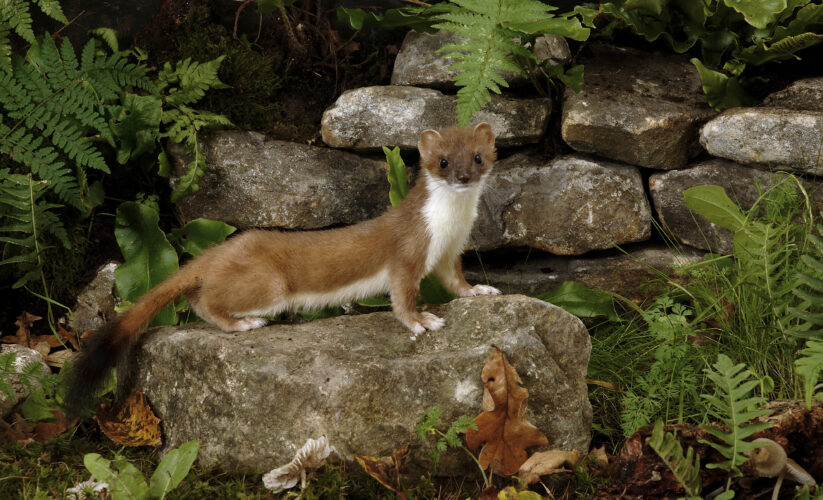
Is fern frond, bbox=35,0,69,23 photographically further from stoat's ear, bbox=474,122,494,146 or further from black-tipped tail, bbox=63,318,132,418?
stoat's ear, bbox=474,122,494,146

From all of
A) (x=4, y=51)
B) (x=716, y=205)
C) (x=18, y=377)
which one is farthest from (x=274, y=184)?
(x=716, y=205)

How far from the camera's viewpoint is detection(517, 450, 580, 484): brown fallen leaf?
3750mm

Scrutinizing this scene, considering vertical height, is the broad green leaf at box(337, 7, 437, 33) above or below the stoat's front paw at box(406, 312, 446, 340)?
above

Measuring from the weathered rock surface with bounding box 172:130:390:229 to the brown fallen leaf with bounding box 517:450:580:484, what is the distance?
8.08ft

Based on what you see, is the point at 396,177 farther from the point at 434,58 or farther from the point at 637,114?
the point at 637,114

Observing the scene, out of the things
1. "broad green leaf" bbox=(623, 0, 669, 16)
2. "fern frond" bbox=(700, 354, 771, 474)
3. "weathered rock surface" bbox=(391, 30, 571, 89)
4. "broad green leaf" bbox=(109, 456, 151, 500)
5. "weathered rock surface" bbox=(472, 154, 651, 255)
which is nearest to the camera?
"fern frond" bbox=(700, 354, 771, 474)


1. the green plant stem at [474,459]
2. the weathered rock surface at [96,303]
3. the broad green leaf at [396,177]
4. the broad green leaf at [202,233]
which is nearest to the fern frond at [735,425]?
the green plant stem at [474,459]

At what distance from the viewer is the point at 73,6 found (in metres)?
5.43

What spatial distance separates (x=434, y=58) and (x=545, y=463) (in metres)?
3.01

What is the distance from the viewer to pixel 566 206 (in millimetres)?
5301

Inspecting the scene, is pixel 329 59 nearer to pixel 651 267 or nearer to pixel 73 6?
pixel 73 6

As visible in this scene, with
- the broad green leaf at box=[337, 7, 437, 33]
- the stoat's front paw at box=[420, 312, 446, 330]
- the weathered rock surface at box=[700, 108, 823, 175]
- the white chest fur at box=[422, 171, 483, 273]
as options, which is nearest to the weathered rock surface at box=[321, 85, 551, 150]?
the broad green leaf at box=[337, 7, 437, 33]

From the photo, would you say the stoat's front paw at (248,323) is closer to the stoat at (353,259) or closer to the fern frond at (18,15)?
the stoat at (353,259)

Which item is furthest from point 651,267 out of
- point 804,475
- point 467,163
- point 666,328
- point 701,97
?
point 804,475
